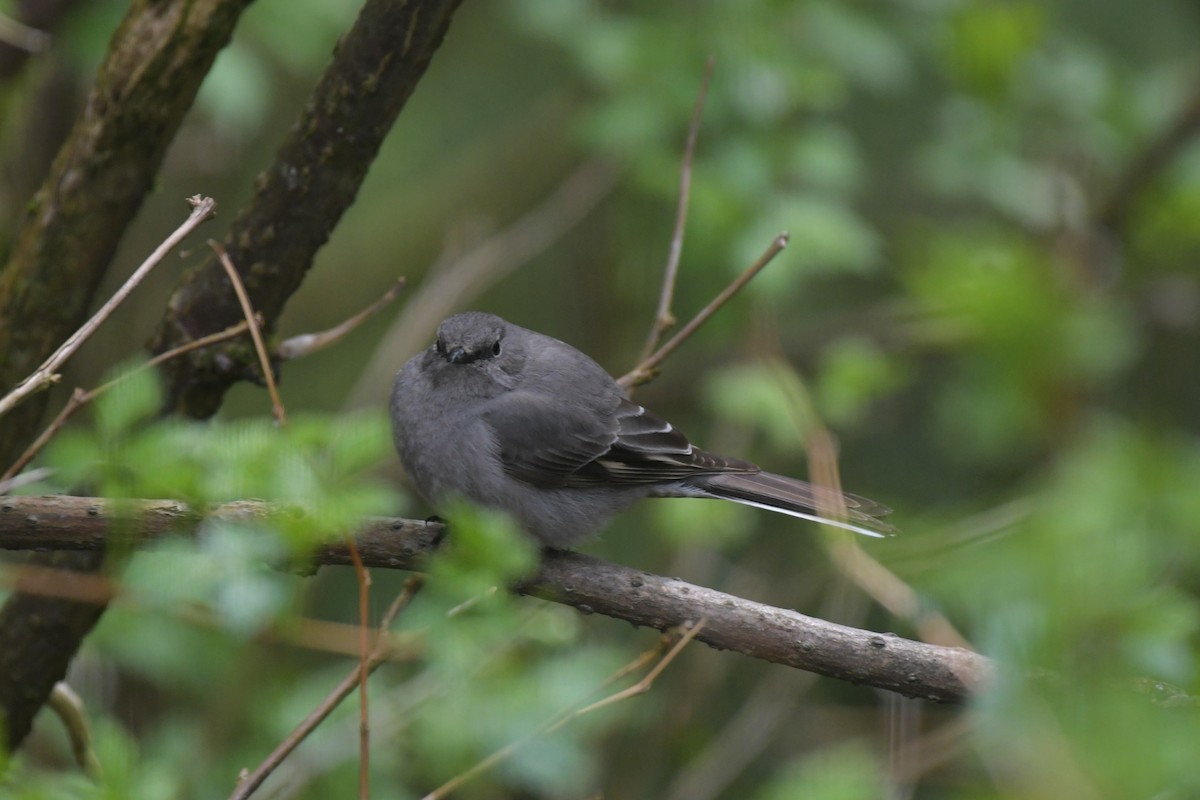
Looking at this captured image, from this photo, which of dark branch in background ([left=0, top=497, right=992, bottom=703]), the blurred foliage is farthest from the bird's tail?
dark branch in background ([left=0, top=497, right=992, bottom=703])

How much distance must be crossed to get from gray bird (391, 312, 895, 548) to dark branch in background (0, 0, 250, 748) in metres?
1.14

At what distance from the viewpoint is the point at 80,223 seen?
351cm

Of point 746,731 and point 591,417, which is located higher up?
point 591,417

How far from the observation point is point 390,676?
5887 millimetres

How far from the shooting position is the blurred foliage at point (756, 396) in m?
2.31

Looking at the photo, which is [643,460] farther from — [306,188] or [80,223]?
[80,223]

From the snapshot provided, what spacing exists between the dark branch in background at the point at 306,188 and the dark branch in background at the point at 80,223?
0.29 meters

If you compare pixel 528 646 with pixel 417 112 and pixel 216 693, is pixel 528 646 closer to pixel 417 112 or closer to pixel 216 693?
pixel 216 693

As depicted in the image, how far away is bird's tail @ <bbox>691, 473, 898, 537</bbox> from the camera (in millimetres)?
3977

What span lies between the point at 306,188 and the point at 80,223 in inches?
28.0

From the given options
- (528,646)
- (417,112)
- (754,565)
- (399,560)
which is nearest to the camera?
(399,560)

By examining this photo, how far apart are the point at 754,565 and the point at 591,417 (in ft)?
10.3

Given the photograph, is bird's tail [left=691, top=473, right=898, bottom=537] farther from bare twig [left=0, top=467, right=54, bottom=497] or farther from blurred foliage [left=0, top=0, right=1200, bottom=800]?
bare twig [left=0, top=467, right=54, bottom=497]

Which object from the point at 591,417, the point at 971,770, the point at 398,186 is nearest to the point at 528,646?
the point at 591,417
